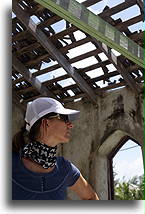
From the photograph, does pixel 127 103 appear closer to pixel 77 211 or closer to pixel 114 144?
pixel 114 144

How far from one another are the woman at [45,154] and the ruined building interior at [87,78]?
2.80m

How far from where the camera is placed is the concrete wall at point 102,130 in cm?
476

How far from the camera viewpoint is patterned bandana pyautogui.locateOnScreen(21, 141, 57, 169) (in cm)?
130

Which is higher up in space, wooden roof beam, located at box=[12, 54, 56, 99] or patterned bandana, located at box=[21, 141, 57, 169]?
wooden roof beam, located at box=[12, 54, 56, 99]

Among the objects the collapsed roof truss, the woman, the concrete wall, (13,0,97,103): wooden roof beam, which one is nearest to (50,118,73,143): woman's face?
the woman

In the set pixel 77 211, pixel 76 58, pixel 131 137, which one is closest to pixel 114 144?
pixel 131 137

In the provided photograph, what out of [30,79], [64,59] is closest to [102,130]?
[64,59]

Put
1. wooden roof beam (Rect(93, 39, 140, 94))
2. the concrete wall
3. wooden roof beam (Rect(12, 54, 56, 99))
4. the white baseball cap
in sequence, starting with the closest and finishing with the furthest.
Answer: the white baseball cap
wooden roof beam (Rect(93, 39, 140, 94))
the concrete wall
wooden roof beam (Rect(12, 54, 56, 99))

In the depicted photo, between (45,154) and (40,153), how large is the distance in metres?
0.02

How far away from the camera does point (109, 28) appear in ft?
6.24

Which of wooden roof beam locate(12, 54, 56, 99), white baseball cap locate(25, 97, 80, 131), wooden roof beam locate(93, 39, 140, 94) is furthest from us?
wooden roof beam locate(12, 54, 56, 99)

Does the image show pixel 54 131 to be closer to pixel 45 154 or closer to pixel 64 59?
pixel 45 154

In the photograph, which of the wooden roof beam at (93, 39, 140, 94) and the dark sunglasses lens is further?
the wooden roof beam at (93, 39, 140, 94)

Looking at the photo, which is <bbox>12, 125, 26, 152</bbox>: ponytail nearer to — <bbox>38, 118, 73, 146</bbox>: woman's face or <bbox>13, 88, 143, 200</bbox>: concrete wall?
<bbox>38, 118, 73, 146</bbox>: woman's face
